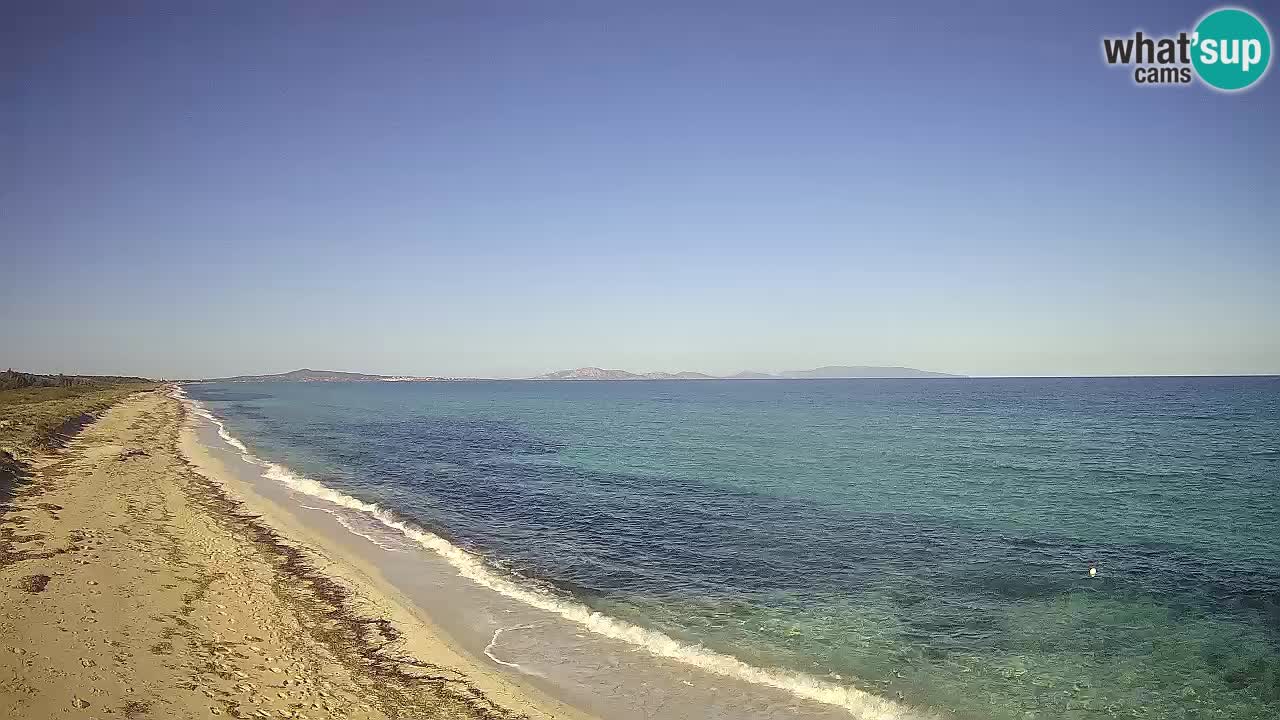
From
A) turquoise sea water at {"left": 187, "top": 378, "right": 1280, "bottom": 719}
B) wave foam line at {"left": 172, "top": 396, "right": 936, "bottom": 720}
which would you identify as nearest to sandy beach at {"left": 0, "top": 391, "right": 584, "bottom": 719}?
wave foam line at {"left": 172, "top": 396, "right": 936, "bottom": 720}

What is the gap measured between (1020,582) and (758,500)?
1166 cm

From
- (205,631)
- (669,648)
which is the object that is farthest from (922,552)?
(205,631)

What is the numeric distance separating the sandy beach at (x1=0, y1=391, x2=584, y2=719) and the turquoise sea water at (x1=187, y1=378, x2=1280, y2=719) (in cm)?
426

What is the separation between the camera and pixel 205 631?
1188 cm

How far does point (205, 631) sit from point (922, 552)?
60.5ft

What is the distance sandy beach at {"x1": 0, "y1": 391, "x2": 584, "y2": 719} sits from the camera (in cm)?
948

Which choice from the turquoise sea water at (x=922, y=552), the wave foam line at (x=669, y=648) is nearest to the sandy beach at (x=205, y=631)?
the wave foam line at (x=669, y=648)

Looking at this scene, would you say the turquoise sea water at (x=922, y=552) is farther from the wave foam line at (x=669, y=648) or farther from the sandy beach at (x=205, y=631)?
the sandy beach at (x=205, y=631)

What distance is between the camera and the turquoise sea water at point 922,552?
11.8m

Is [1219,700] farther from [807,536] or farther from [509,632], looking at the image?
[509,632]

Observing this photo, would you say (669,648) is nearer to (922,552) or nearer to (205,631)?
(205,631)

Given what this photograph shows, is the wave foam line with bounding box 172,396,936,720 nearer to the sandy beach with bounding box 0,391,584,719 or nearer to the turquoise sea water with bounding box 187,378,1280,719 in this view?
the turquoise sea water with bounding box 187,378,1280,719

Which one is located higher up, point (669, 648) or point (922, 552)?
point (669, 648)

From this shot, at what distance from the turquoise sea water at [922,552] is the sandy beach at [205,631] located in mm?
4264
